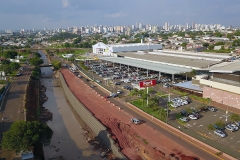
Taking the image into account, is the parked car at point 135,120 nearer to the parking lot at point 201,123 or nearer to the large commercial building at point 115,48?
the parking lot at point 201,123

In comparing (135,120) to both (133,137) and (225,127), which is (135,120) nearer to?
(133,137)

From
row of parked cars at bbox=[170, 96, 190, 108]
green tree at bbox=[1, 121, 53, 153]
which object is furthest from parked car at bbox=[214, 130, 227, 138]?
green tree at bbox=[1, 121, 53, 153]

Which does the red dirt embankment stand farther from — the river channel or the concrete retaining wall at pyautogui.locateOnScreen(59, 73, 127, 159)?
the river channel

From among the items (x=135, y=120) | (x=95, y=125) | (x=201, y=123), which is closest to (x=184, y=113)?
(x=201, y=123)

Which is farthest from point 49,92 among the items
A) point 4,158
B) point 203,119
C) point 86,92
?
point 203,119

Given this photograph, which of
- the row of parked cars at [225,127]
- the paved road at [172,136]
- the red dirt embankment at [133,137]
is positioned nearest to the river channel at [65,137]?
the red dirt embankment at [133,137]
